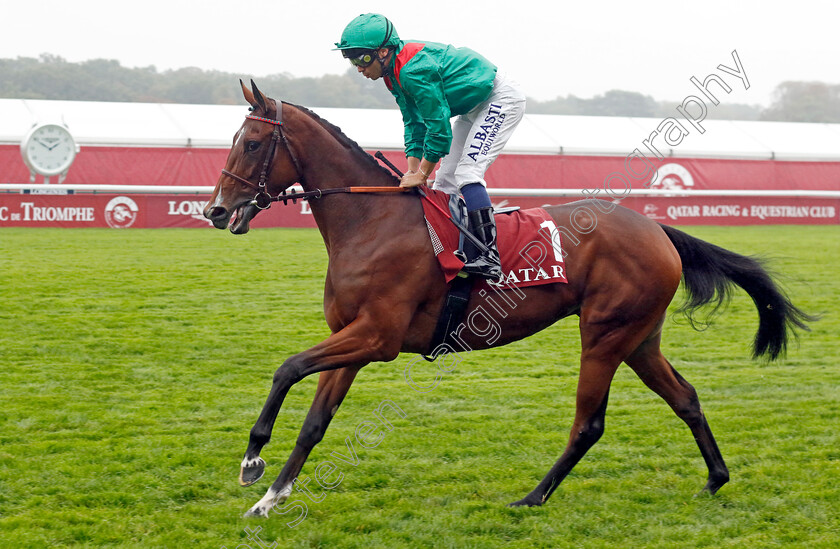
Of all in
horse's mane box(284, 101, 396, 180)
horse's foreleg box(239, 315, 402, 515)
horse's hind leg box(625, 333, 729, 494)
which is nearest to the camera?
horse's foreleg box(239, 315, 402, 515)

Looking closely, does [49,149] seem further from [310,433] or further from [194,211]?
[310,433]

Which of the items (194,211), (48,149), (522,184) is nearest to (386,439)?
(194,211)

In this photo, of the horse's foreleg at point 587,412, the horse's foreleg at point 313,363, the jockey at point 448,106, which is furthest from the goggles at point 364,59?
the horse's foreleg at point 587,412

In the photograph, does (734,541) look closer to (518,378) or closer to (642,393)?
(642,393)

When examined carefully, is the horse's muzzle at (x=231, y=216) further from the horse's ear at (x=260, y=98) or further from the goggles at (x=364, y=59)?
the goggles at (x=364, y=59)

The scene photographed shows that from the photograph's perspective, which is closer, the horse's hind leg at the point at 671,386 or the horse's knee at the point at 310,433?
the horse's knee at the point at 310,433

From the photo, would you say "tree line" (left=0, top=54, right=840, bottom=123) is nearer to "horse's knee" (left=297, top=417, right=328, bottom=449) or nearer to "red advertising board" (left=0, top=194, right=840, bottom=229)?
"red advertising board" (left=0, top=194, right=840, bottom=229)

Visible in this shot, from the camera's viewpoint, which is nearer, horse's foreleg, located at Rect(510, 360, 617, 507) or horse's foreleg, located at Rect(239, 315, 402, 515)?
horse's foreleg, located at Rect(239, 315, 402, 515)

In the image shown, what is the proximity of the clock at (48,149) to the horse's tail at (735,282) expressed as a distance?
48.4 ft

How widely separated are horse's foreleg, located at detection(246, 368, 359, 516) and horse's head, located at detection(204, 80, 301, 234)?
803 mm

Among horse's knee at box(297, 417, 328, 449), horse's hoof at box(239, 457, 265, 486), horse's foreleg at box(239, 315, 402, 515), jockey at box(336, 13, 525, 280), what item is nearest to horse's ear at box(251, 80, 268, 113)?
jockey at box(336, 13, 525, 280)

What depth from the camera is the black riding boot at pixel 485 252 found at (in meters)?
4.02

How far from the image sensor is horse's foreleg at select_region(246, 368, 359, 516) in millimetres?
3797

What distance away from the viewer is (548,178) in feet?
70.4
